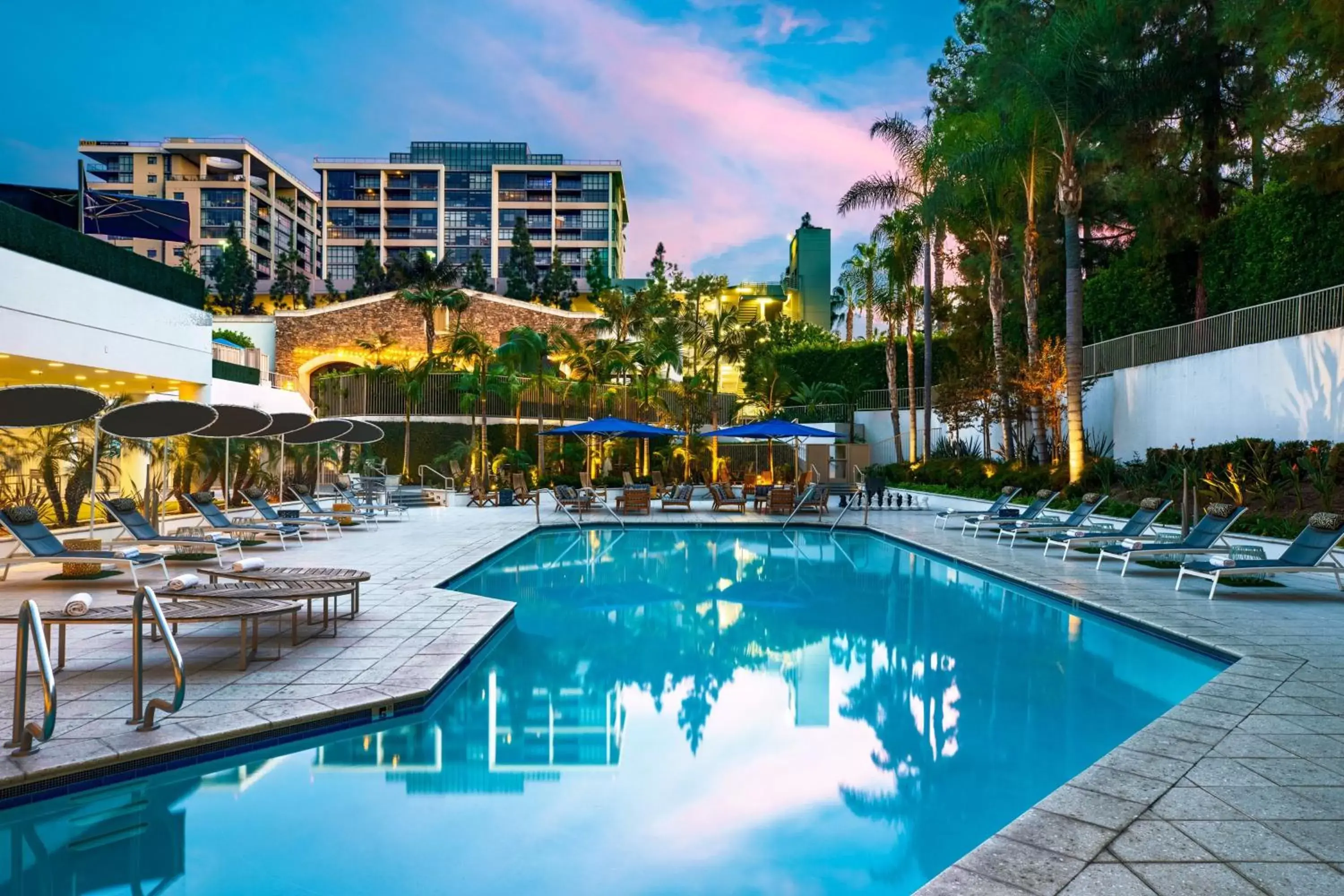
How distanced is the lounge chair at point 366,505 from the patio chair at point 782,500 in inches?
325

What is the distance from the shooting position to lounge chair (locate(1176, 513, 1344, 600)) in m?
8.37

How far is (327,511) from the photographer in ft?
56.2

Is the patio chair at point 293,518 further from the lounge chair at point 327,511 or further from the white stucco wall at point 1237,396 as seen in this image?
the white stucco wall at point 1237,396

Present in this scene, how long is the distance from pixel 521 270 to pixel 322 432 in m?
38.4

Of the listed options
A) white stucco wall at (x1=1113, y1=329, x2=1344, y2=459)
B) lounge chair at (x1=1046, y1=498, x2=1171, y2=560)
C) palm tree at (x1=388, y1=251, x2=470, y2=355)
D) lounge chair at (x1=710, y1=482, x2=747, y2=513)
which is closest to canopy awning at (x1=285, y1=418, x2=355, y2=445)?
lounge chair at (x1=710, y1=482, x2=747, y2=513)

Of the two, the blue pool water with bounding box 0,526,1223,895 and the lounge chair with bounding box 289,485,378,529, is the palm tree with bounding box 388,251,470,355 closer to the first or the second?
the lounge chair with bounding box 289,485,378,529

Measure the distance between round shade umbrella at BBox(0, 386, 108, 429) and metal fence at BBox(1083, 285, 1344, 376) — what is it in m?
17.3

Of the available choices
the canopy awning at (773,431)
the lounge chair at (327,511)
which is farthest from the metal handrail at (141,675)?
the canopy awning at (773,431)

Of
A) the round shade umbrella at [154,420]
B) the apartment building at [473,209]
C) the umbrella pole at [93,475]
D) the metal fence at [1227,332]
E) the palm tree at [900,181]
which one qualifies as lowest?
the umbrella pole at [93,475]

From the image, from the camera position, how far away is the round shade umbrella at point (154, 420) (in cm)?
1026

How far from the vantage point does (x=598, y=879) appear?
329 cm

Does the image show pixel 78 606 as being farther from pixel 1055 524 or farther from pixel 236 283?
pixel 236 283

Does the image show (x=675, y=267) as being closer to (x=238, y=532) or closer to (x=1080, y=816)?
(x=238, y=532)

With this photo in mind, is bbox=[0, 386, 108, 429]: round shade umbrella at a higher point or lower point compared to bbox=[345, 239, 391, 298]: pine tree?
lower
